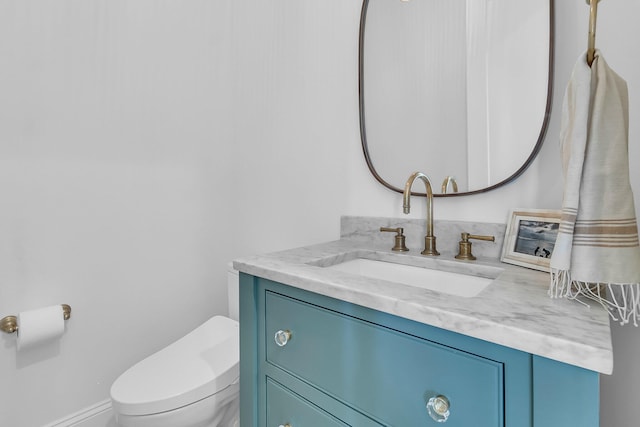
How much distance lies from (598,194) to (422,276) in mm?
521

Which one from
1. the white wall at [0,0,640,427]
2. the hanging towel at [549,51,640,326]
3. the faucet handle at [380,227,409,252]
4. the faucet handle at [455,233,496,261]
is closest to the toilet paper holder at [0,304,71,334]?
the white wall at [0,0,640,427]

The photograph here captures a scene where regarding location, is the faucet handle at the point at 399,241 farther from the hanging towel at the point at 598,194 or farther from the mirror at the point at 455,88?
the hanging towel at the point at 598,194

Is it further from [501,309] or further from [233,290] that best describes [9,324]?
[501,309]

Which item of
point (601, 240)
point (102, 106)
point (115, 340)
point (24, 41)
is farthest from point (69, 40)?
point (601, 240)

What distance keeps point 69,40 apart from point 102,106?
0.27 metres

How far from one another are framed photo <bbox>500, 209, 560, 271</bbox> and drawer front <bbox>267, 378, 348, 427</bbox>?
25.2 inches

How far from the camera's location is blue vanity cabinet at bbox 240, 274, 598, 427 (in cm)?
49

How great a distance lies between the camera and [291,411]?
87 cm

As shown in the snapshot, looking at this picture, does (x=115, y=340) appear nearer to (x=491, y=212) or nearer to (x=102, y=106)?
(x=102, y=106)

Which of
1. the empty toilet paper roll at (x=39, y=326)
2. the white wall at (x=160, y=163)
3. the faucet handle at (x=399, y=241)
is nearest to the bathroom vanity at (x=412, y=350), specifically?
the faucet handle at (x=399, y=241)

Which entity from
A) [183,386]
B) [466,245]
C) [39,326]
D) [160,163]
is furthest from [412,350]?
[160,163]

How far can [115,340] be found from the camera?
4.91 feet

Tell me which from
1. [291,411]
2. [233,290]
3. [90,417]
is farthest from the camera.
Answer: [233,290]

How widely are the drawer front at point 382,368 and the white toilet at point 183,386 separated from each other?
0.37 m
